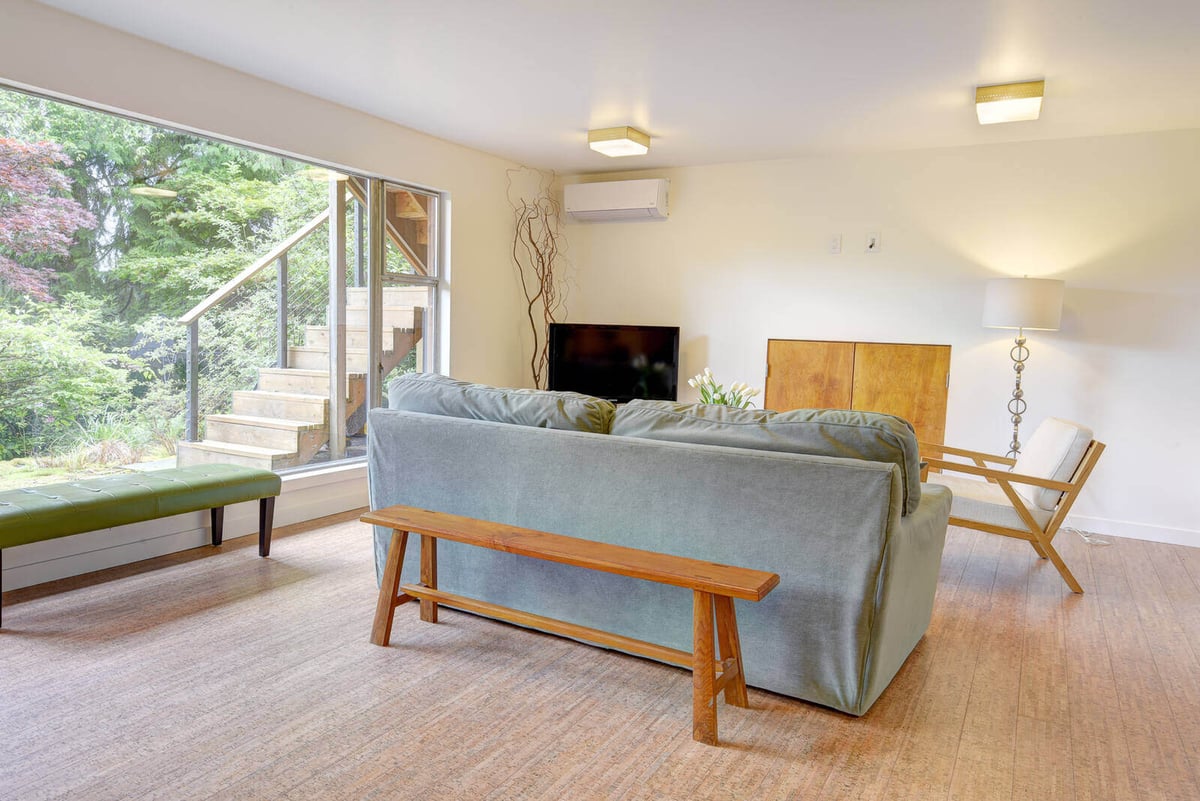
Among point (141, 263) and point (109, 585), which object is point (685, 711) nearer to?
point (109, 585)

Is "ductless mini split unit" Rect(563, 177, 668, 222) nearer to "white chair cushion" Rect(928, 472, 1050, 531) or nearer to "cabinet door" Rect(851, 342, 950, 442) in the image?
"cabinet door" Rect(851, 342, 950, 442)

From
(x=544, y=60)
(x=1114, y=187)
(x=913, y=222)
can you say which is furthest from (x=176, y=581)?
(x=1114, y=187)

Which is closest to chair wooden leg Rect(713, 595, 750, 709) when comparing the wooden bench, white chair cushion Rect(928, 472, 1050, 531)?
the wooden bench

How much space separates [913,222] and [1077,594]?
2.62 meters

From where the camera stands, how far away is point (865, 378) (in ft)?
17.1

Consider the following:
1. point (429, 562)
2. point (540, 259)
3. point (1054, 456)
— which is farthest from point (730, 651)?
point (540, 259)

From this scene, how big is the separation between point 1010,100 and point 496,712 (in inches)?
140

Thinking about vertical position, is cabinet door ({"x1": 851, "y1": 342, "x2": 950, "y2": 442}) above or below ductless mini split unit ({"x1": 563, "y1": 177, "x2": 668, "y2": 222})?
below

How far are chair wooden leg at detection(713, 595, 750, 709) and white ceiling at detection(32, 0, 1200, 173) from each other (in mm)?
2196

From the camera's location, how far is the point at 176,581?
3219 millimetres

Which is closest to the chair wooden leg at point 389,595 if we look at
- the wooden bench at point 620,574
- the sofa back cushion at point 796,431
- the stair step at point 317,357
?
the wooden bench at point 620,574

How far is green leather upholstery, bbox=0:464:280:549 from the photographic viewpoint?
8.85ft

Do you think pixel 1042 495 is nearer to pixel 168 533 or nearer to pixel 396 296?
pixel 396 296

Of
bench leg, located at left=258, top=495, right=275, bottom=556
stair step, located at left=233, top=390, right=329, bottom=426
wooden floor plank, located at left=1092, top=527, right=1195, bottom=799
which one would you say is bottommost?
wooden floor plank, located at left=1092, top=527, right=1195, bottom=799
